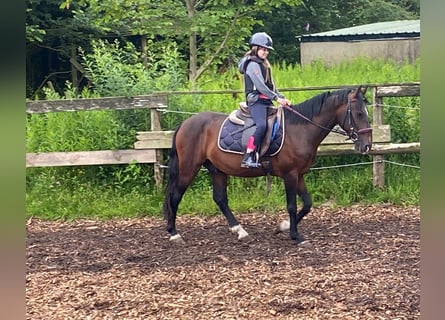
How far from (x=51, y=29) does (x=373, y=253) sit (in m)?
11.2

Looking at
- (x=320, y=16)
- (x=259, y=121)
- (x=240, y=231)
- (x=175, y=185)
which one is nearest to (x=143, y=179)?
(x=175, y=185)

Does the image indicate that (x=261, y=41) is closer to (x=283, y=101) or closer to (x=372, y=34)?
(x=283, y=101)

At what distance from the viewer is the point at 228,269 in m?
4.86

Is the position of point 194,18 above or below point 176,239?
above

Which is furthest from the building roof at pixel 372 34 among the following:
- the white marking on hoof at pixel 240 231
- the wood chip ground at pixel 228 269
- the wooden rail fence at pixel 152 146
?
the white marking on hoof at pixel 240 231

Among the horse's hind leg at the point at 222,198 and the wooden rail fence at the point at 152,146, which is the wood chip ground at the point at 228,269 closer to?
the horse's hind leg at the point at 222,198

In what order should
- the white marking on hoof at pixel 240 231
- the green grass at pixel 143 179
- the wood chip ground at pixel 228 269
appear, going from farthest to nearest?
the green grass at pixel 143 179 → the white marking on hoof at pixel 240 231 → the wood chip ground at pixel 228 269

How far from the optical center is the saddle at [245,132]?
19.1 feet

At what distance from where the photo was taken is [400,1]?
878 inches

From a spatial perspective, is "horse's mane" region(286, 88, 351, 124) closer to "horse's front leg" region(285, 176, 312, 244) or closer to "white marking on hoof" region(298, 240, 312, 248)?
"horse's front leg" region(285, 176, 312, 244)

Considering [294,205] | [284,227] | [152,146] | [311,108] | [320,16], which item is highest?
[320,16]

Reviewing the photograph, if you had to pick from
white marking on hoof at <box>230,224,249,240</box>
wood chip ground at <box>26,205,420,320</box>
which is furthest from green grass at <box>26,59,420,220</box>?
white marking on hoof at <box>230,224,249,240</box>

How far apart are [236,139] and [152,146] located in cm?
201

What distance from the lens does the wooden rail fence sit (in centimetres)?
770
